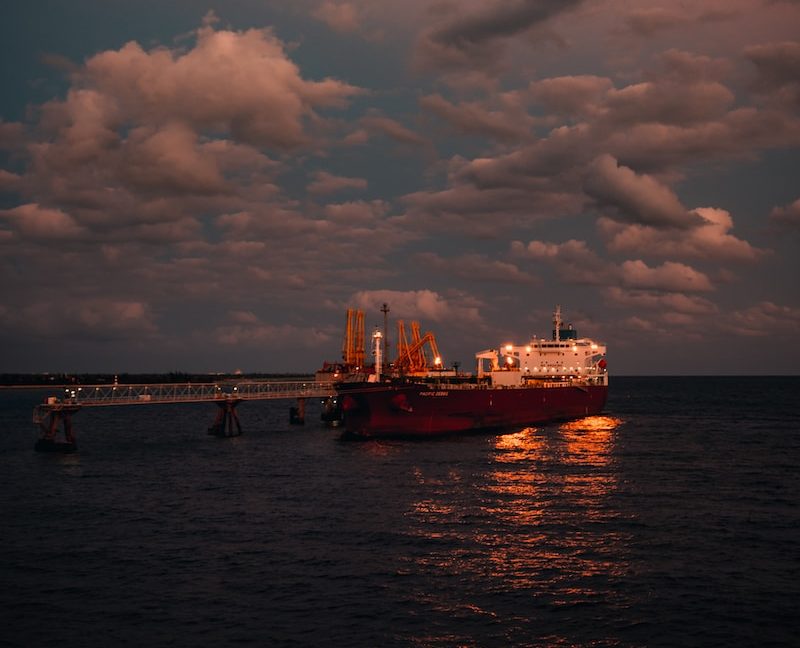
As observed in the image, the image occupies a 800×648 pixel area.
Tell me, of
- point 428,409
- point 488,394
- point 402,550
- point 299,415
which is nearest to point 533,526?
point 402,550

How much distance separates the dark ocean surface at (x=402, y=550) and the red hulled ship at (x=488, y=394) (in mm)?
12065

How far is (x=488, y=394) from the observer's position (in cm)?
8331

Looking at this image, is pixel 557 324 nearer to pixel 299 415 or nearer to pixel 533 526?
pixel 299 415

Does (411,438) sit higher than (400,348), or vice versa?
(400,348)

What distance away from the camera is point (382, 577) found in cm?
2769

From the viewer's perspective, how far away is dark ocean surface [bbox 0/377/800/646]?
22.8 m

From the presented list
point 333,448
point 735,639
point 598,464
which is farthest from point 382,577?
point 333,448

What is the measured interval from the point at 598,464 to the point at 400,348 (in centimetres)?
9952

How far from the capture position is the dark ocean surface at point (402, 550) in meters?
22.8

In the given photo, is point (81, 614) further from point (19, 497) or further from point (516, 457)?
point (516, 457)

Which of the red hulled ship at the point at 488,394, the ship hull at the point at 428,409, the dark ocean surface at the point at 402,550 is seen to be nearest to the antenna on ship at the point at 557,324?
the red hulled ship at the point at 488,394

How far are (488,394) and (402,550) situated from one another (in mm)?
52769

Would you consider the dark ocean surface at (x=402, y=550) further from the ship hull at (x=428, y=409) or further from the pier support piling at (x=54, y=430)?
the ship hull at (x=428, y=409)

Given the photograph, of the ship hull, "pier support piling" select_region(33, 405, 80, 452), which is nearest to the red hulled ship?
the ship hull
